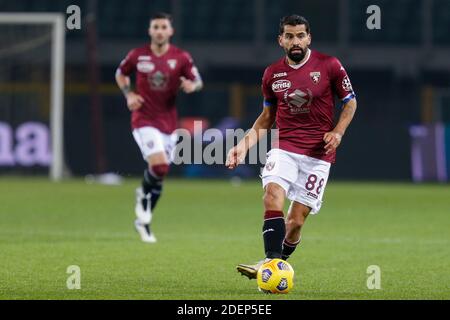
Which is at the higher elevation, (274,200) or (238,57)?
(238,57)

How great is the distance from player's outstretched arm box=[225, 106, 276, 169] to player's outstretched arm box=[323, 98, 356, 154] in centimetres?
49

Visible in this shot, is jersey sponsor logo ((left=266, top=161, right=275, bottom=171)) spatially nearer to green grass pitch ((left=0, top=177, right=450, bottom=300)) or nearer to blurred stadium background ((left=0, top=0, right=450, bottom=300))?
green grass pitch ((left=0, top=177, right=450, bottom=300))

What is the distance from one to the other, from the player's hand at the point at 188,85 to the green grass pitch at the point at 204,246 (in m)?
1.51

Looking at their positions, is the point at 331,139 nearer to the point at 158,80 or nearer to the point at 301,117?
the point at 301,117

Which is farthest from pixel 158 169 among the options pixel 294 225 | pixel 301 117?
pixel 301 117

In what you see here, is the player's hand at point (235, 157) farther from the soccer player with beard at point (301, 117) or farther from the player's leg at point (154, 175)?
the player's leg at point (154, 175)

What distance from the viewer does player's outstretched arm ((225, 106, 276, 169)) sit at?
336 inches

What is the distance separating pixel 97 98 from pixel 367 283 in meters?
17.2

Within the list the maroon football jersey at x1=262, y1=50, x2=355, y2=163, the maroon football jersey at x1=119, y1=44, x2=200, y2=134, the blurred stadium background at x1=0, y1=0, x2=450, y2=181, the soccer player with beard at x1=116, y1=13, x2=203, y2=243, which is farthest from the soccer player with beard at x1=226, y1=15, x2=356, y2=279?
the blurred stadium background at x1=0, y1=0, x2=450, y2=181

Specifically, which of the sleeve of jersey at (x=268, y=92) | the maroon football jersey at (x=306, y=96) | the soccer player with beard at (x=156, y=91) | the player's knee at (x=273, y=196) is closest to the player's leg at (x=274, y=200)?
the player's knee at (x=273, y=196)

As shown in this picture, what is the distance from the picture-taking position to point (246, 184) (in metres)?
24.4

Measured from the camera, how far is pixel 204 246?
12.1m

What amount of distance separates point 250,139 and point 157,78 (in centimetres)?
463
